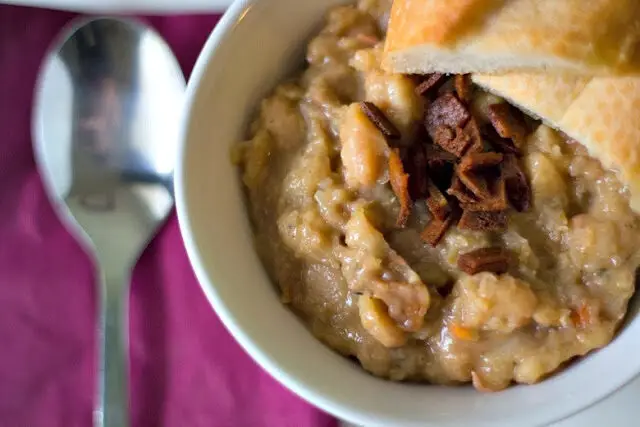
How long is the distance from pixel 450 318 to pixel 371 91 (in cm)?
44

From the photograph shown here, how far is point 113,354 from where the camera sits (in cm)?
170

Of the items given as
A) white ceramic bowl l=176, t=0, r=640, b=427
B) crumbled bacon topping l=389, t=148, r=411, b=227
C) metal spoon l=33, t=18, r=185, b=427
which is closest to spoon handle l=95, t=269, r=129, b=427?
metal spoon l=33, t=18, r=185, b=427

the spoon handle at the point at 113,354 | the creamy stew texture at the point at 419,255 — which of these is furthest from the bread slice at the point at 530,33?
the spoon handle at the point at 113,354

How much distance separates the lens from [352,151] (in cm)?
137

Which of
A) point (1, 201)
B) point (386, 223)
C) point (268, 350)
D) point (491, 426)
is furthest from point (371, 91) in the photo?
point (1, 201)

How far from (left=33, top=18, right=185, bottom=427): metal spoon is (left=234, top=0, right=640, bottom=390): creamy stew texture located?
0.42 meters

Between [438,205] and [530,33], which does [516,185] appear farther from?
[530,33]

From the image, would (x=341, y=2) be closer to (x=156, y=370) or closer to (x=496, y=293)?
(x=496, y=293)

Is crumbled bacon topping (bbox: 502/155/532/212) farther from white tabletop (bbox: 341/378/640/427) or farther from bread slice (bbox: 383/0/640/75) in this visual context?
white tabletop (bbox: 341/378/640/427)

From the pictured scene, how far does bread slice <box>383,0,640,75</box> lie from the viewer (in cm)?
122

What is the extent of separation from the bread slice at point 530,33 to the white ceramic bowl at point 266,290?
33 cm

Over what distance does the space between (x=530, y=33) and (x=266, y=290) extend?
2.18 feet

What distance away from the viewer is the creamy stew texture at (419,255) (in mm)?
1309

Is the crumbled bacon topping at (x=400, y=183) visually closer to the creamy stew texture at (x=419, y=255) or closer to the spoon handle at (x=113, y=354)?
the creamy stew texture at (x=419, y=255)
